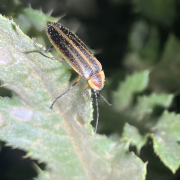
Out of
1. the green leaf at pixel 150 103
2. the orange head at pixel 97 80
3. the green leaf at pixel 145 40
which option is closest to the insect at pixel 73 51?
the orange head at pixel 97 80

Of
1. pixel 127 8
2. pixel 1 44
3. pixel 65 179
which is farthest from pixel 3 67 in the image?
pixel 127 8

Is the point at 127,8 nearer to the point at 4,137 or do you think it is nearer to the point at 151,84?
the point at 151,84

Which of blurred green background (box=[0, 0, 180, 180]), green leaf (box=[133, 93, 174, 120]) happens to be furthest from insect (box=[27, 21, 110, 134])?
green leaf (box=[133, 93, 174, 120])

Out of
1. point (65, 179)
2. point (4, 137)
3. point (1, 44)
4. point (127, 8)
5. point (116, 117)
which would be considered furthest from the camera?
point (127, 8)

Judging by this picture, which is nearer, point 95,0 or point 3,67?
point 3,67

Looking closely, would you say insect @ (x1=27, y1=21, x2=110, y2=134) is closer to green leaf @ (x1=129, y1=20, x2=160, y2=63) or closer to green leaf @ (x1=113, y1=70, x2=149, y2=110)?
green leaf @ (x1=113, y1=70, x2=149, y2=110)

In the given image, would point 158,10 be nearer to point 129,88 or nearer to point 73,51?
point 129,88
